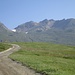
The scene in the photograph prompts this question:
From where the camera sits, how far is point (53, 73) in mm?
33031

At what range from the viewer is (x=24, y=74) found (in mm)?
32344

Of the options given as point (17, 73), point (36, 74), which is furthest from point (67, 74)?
point (17, 73)

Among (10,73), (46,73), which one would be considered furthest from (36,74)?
(10,73)

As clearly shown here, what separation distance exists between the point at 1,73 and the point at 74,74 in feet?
33.3

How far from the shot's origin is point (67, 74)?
32.7 metres

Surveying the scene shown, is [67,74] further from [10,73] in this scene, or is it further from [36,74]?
[10,73]

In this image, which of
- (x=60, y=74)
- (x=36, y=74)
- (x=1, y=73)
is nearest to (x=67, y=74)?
(x=60, y=74)

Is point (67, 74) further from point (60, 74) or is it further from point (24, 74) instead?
point (24, 74)

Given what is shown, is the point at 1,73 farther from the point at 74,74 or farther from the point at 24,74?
the point at 74,74

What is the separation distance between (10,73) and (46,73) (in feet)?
16.2

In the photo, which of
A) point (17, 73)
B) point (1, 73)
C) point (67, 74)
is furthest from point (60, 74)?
point (1, 73)

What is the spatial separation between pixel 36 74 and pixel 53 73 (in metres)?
2.32

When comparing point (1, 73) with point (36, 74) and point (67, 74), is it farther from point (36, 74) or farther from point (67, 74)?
point (67, 74)

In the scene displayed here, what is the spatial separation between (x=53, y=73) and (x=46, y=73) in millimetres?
1046
